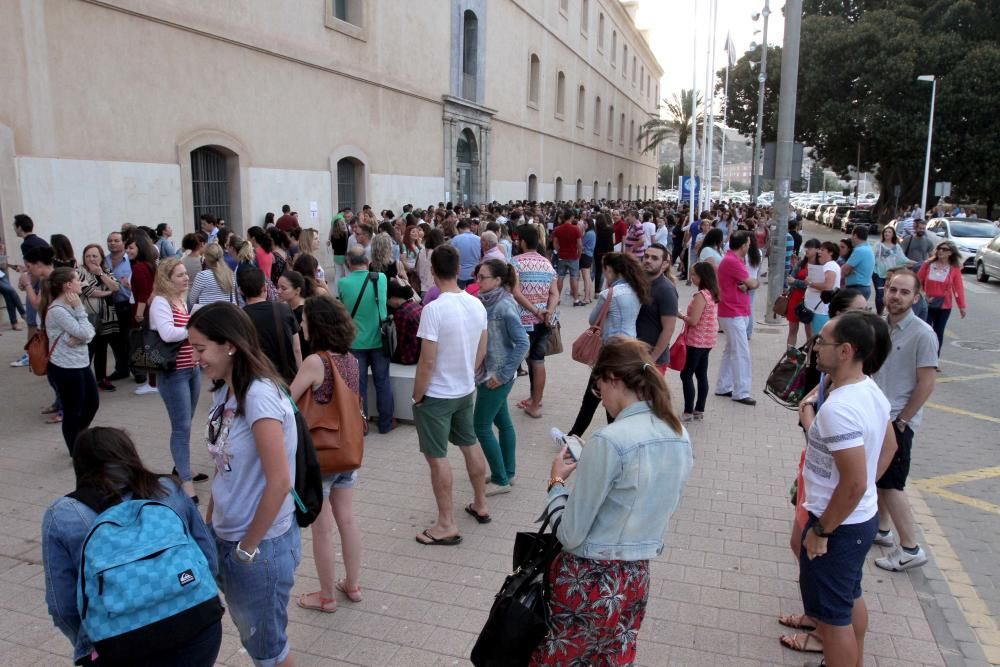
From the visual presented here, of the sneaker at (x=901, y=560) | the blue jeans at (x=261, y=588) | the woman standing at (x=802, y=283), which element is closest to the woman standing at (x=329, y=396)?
the blue jeans at (x=261, y=588)

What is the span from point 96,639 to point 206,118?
12740 millimetres

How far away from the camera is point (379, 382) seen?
6.83 metres

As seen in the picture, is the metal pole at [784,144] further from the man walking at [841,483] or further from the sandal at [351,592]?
the sandal at [351,592]

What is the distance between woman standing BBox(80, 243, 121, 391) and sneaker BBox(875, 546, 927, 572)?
7474 mm

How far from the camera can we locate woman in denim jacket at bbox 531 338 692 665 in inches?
95.2

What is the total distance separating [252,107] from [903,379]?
13274 millimetres

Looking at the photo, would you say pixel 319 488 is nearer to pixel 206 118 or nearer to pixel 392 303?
pixel 392 303

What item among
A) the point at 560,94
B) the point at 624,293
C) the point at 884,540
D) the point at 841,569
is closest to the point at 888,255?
the point at 624,293

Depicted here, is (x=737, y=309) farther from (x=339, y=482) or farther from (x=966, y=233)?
(x=966, y=233)

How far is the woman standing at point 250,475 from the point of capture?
2.64 metres

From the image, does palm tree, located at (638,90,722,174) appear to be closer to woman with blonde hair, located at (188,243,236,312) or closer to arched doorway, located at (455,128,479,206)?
arched doorway, located at (455,128,479,206)

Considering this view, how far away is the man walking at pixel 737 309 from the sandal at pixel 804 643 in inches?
176

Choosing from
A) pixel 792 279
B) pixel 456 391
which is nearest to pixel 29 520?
pixel 456 391

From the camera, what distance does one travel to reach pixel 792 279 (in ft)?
29.6
